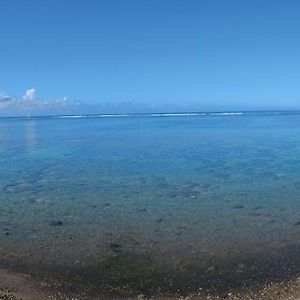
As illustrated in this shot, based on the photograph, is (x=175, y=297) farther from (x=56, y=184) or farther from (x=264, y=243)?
(x=56, y=184)

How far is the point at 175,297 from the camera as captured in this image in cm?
1211

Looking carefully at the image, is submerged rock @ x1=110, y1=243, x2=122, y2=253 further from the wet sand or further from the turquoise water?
the wet sand

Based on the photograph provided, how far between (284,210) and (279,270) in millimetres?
7250

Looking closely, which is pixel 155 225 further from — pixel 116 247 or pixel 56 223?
pixel 56 223

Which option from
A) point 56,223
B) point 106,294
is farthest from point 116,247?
point 56,223

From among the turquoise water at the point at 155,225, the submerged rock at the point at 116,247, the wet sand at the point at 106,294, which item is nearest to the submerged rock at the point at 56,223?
the turquoise water at the point at 155,225

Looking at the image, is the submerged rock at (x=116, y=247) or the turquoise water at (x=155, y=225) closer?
the turquoise water at (x=155, y=225)

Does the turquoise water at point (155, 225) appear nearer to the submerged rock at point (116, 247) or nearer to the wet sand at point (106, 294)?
the submerged rock at point (116, 247)

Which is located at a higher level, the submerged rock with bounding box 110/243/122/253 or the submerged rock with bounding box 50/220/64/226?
the submerged rock with bounding box 50/220/64/226

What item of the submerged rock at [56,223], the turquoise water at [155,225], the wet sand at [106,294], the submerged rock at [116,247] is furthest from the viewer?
the submerged rock at [56,223]

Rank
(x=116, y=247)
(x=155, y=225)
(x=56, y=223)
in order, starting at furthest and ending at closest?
(x=56, y=223), (x=155, y=225), (x=116, y=247)

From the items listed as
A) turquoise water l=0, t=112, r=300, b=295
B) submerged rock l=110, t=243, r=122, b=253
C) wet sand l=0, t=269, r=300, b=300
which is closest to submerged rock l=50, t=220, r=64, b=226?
turquoise water l=0, t=112, r=300, b=295

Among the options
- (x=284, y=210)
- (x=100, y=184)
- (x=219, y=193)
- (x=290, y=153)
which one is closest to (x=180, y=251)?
(x=284, y=210)

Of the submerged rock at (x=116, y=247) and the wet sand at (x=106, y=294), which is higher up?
the wet sand at (x=106, y=294)
